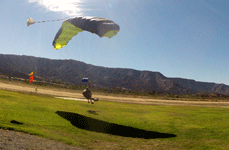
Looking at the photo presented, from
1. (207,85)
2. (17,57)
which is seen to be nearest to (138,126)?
(17,57)

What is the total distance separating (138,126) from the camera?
1100 cm

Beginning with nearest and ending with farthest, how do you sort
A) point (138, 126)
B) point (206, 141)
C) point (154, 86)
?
point (206, 141) → point (138, 126) → point (154, 86)

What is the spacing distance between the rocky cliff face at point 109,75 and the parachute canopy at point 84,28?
131 m

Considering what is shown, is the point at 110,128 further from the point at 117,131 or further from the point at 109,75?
the point at 109,75

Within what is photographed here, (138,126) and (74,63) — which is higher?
(74,63)

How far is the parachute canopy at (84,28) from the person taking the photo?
10460mm

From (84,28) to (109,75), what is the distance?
168 metres

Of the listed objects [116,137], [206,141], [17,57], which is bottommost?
[116,137]

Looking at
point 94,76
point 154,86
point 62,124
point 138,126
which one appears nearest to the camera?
point 62,124

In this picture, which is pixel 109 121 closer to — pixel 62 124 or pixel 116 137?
pixel 116 137

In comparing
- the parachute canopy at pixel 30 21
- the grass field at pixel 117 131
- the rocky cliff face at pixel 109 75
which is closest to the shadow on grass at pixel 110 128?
the grass field at pixel 117 131

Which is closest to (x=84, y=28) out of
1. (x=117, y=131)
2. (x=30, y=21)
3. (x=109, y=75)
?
(x=30, y=21)

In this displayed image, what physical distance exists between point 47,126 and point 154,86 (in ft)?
518

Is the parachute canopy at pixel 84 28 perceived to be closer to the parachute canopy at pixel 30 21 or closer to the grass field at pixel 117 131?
the parachute canopy at pixel 30 21
